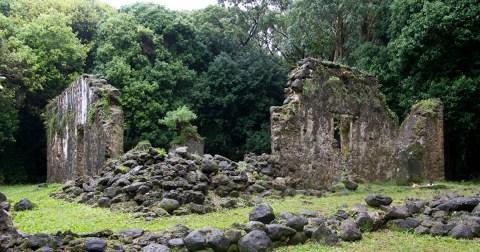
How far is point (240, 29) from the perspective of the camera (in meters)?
31.5

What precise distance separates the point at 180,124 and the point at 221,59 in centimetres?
594

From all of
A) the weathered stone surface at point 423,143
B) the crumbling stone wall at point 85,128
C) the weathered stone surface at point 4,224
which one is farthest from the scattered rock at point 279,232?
the weathered stone surface at point 423,143

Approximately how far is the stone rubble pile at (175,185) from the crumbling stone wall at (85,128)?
2.10m

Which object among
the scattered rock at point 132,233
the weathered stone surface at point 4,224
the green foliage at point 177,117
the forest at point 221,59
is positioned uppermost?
the forest at point 221,59

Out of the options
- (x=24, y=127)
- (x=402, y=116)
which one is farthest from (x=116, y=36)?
(x=402, y=116)

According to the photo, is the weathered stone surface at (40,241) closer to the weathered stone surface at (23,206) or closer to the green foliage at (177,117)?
the weathered stone surface at (23,206)

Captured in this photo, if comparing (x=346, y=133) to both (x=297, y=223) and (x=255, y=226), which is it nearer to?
(x=297, y=223)

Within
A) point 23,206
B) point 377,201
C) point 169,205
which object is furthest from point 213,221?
point 23,206

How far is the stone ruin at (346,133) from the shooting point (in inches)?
531

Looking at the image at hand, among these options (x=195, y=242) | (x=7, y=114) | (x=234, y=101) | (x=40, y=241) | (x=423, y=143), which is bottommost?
(x=195, y=242)

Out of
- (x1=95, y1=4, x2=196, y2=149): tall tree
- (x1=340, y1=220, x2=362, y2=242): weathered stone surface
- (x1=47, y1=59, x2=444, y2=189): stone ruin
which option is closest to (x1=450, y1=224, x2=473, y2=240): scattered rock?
(x1=340, y1=220, x2=362, y2=242): weathered stone surface

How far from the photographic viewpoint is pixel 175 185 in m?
9.80

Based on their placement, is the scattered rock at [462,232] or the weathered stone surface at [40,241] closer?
the weathered stone surface at [40,241]

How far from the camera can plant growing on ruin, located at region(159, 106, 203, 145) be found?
77.4ft
